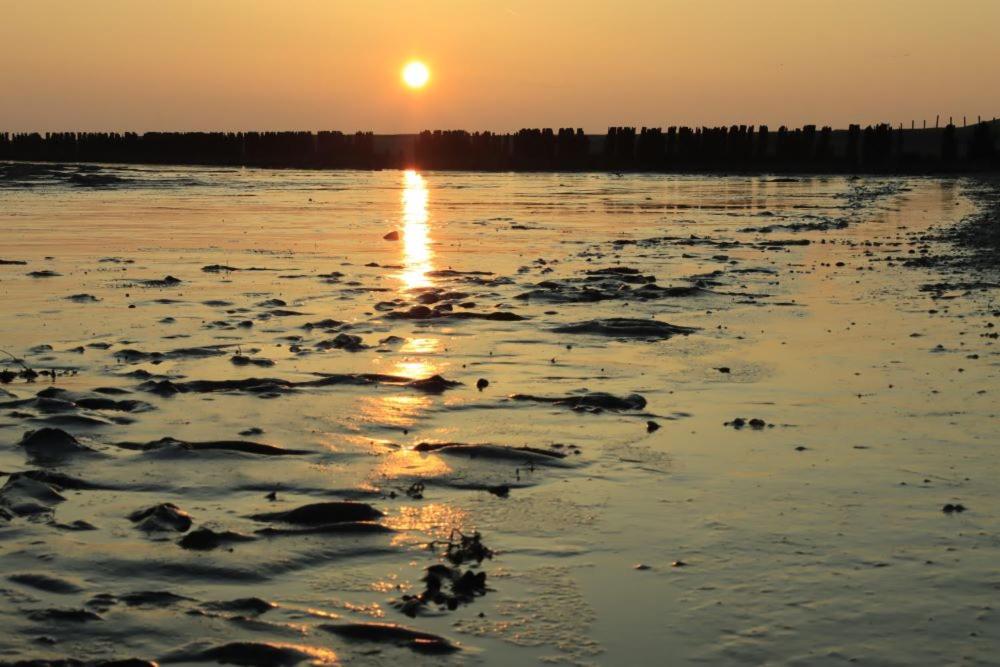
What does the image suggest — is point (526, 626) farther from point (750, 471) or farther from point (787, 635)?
point (750, 471)

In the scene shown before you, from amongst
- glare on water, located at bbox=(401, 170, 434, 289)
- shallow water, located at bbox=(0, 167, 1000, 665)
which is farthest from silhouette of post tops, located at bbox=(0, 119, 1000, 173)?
shallow water, located at bbox=(0, 167, 1000, 665)

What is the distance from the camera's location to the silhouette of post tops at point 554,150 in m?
75.1

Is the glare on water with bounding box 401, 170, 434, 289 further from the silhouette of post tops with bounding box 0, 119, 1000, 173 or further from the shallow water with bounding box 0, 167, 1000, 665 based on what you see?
the silhouette of post tops with bounding box 0, 119, 1000, 173

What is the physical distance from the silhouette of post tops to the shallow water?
60937 millimetres

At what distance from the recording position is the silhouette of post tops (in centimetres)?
7512

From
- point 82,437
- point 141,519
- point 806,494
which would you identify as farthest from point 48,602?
point 806,494

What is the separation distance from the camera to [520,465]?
6.89 m

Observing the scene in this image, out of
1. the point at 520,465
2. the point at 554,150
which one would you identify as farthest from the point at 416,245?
the point at 554,150

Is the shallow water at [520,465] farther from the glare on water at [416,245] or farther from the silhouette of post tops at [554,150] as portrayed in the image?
the silhouette of post tops at [554,150]

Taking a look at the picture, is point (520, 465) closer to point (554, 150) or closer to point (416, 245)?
point (416, 245)

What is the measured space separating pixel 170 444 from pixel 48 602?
95.9 inches

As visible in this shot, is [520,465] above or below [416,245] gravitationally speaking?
below

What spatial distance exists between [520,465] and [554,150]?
8213 cm

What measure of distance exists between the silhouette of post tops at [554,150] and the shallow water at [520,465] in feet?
200
